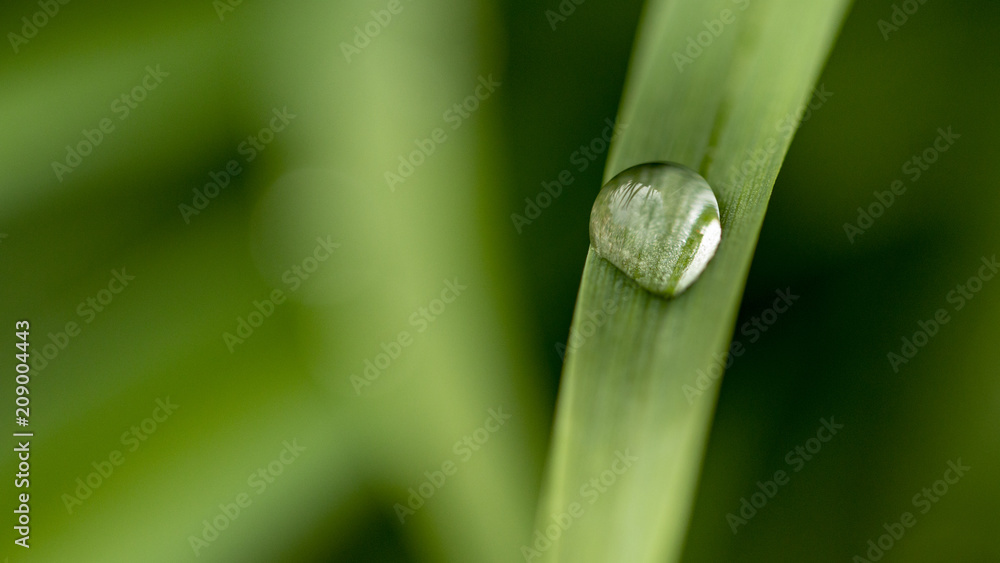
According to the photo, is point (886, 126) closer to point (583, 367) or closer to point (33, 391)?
point (583, 367)

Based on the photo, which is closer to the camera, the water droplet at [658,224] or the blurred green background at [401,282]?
the water droplet at [658,224]

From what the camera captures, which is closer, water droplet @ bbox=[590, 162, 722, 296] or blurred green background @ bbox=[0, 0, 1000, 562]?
water droplet @ bbox=[590, 162, 722, 296]

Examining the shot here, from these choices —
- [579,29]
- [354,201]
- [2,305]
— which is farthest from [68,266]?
[579,29]

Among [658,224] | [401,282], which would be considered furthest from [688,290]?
[401,282]

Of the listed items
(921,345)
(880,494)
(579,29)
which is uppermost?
(579,29)
